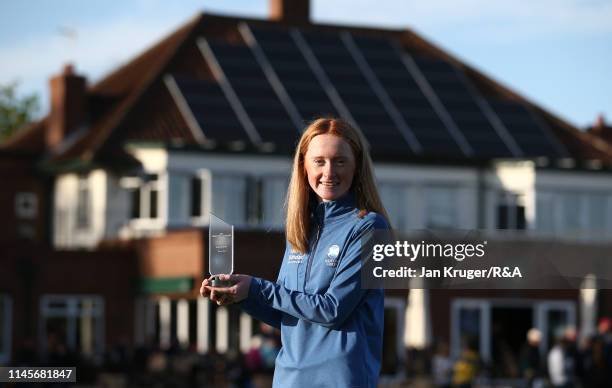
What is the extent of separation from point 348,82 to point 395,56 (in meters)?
3.31

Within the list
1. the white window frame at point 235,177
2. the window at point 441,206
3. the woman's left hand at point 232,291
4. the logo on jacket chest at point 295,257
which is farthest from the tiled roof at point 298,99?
the woman's left hand at point 232,291

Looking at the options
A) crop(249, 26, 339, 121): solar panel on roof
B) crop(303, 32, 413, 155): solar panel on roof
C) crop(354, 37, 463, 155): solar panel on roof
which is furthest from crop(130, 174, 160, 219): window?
crop(354, 37, 463, 155): solar panel on roof

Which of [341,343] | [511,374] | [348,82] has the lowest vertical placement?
[511,374]

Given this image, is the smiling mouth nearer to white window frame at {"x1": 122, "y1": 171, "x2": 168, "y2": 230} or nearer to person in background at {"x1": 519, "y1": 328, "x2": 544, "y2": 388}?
person in background at {"x1": 519, "y1": 328, "x2": 544, "y2": 388}

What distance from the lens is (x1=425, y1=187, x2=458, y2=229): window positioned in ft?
178

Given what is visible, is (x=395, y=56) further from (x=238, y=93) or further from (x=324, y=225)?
(x=324, y=225)

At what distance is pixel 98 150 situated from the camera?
52.0m

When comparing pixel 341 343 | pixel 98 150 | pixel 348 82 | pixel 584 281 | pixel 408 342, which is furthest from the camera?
pixel 348 82

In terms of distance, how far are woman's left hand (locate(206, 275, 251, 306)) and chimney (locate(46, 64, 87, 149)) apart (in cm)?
5116

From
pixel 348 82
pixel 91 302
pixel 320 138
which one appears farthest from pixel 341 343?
pixel 348 82

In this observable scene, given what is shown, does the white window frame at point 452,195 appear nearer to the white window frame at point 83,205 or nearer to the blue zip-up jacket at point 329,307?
the white window frame at point 83,205

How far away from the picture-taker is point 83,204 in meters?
54.2

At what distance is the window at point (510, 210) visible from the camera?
179 feet

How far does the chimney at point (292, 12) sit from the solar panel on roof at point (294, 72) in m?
1.72
